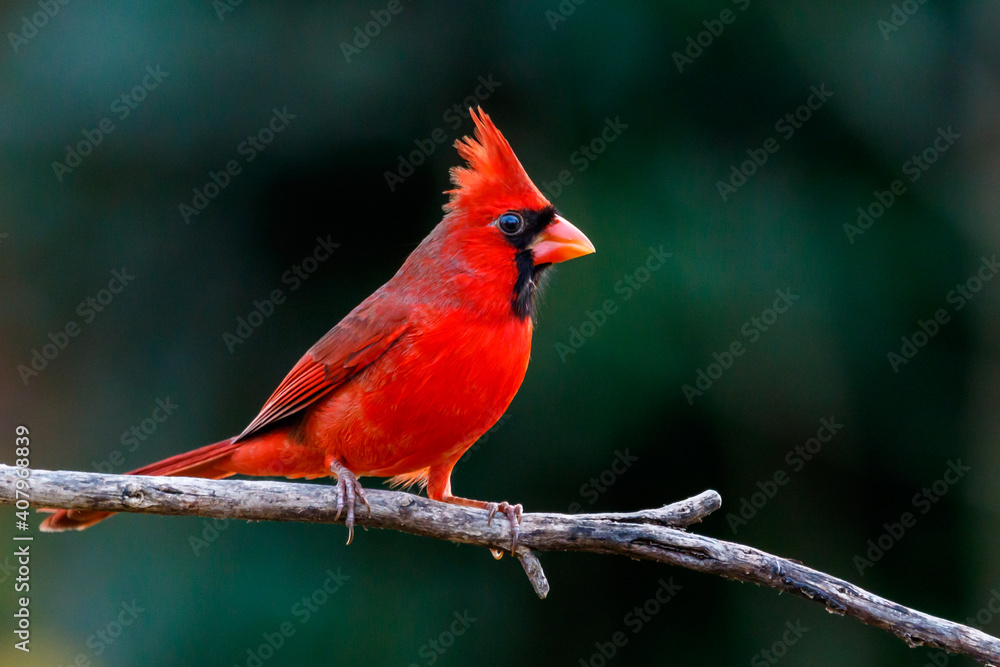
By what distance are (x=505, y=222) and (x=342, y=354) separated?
0.76 metres

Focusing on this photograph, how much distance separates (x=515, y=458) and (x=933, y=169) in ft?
9.83

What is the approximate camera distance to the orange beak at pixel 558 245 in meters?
3.54

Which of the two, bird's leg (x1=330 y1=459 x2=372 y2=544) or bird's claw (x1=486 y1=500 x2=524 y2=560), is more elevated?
bird's claw (x1=486 y1=500 x2=524 y2=560)

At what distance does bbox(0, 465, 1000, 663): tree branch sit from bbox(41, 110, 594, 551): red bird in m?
0.10

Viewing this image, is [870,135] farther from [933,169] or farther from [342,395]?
[342,395]

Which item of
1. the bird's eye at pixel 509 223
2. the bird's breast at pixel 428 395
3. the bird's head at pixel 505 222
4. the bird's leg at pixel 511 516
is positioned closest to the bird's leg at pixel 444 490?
the bird's leg at pixel 511 516

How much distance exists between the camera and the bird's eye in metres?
3.54

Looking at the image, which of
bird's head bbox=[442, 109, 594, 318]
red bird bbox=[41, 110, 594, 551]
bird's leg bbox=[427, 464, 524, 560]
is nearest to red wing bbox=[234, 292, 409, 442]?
red bird bbox=[41, 110, 594, 551]

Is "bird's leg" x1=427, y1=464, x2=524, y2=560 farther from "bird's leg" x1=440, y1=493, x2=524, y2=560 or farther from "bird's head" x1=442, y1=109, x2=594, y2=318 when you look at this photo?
"bird's head" x1=442, y1=109, x2=594, y2=318

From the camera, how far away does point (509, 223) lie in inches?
139

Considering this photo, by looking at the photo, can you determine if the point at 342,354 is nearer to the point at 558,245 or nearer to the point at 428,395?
the point at 428,395

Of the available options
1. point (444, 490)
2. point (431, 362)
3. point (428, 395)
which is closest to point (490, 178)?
point (431, 362)

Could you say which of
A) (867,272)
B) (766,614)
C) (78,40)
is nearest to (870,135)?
(867,272)

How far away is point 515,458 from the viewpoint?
529 cm
